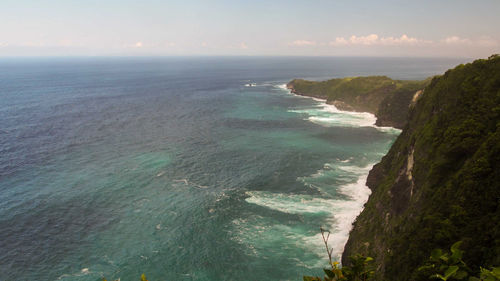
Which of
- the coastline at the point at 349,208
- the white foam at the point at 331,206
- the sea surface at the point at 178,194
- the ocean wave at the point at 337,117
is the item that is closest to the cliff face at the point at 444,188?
the coastline at the point at 349,208

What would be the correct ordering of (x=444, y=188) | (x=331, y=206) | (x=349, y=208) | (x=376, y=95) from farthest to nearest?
(x=376, y=95) < (x=331, y=206) < (x=349, y=208) < (x=444, y=188)

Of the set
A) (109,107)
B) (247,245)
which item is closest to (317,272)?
(247,245)

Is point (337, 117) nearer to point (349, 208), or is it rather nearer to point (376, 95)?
point (376, 95)

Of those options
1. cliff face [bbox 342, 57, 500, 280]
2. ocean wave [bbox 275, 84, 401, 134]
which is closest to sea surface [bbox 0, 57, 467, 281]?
ocean wave [bbox 275, 84, 401, 134]

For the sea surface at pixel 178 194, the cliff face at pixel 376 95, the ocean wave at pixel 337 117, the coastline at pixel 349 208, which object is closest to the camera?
the sea surface at pixel 178 194

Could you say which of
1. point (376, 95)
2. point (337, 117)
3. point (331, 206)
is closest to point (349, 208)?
point (331, 206)

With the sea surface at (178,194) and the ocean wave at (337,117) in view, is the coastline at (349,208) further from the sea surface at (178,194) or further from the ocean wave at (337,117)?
the ocean wave at (337,117)
